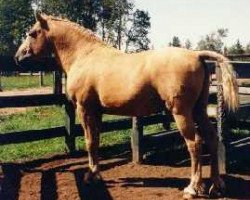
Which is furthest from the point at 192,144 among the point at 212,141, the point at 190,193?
the point at 190,193

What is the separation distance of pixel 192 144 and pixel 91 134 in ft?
5.67

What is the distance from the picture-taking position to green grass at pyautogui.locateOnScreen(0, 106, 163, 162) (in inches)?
321

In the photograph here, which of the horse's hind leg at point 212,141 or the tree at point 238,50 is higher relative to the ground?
the tree at point 238,50

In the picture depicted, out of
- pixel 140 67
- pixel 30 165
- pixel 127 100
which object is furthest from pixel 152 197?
pixel 30 165

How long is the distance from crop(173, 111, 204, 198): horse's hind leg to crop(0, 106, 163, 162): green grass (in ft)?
11.0

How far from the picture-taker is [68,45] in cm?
677

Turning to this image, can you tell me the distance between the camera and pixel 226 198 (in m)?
5.48

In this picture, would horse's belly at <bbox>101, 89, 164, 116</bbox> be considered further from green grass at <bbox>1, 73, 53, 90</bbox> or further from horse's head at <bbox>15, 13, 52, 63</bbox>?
green grass at <bbox>1, 73, 53, 90</bbox>

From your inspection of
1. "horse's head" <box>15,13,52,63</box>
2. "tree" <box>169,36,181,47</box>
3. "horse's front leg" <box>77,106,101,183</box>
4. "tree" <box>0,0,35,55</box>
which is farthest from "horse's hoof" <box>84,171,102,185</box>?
"tree" <box>0,0,35,55</box>

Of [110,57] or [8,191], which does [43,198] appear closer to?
[8,191]

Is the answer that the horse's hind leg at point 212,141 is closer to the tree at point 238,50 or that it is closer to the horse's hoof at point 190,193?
the horse's hoof at point 190,193

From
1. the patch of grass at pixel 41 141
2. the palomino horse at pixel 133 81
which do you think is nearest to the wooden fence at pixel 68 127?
the patch of grass at pixel 41 141

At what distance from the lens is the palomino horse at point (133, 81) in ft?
17.7

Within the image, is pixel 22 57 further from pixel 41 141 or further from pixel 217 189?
pixel 217 189
